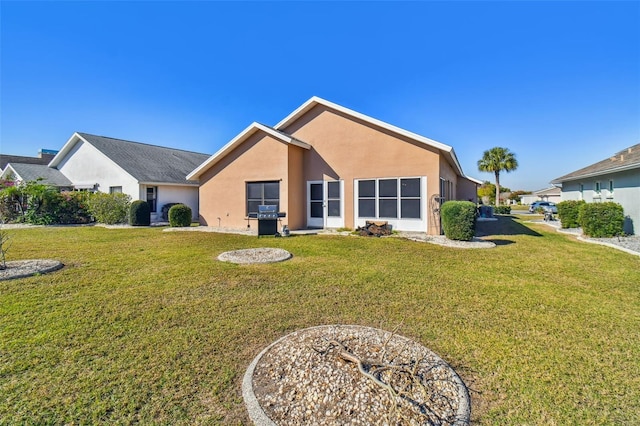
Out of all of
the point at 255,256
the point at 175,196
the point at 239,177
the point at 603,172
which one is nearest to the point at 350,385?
the point at 255,256

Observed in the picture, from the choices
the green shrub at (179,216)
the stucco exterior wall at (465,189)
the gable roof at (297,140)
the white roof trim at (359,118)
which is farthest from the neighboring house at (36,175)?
the stucco exterior wall at (465,189)

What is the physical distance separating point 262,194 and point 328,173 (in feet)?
11.5

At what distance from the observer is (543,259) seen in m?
7.76

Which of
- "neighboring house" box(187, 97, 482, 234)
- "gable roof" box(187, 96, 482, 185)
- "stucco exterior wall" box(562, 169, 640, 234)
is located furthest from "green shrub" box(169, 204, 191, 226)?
"stucco exterior wall" box(562, 169, 640, 234)

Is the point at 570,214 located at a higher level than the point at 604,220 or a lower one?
higher

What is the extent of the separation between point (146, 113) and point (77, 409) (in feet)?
68.8

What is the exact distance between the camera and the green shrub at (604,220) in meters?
11.4

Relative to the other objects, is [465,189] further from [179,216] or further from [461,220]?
[179,216]

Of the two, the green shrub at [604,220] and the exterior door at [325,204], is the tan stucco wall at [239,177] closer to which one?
the exterior door at [325,204]

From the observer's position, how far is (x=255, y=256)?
791 centimetres

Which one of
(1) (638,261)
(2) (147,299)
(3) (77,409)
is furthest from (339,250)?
(1) (638,261)

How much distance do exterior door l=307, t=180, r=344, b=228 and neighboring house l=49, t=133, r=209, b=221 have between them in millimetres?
11565

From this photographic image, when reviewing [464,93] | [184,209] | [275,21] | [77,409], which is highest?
[275,21]

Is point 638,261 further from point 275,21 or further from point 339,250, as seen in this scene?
point 275,21
